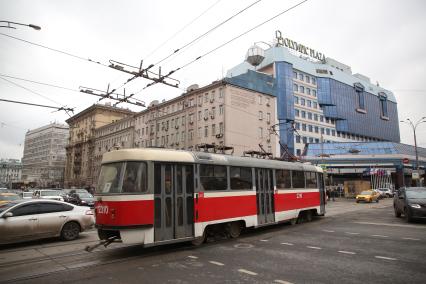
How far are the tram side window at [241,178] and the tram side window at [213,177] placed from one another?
0.44 meters

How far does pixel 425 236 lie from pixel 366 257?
15.4ft

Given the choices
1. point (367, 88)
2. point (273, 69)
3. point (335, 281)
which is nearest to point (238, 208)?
point (335, 281)

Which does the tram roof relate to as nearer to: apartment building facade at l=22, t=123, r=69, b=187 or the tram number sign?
the tram number sign

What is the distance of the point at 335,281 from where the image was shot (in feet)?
21.0

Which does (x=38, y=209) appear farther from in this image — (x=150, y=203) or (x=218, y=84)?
(x=218, y=84)

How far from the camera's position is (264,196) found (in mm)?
12984

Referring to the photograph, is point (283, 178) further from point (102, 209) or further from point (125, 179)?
point (102, 209)

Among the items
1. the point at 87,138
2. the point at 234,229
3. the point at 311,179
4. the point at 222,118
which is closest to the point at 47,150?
the point at 87,138

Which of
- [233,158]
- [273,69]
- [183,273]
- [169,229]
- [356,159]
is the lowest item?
[183,273]

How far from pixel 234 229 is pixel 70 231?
600cm

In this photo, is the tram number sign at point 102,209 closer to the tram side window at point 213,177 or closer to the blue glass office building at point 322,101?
the tram side window at point 213,177

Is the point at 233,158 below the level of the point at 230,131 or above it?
below

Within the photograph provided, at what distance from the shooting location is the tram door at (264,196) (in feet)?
41.6

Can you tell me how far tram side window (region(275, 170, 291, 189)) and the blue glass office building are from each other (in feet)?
157
